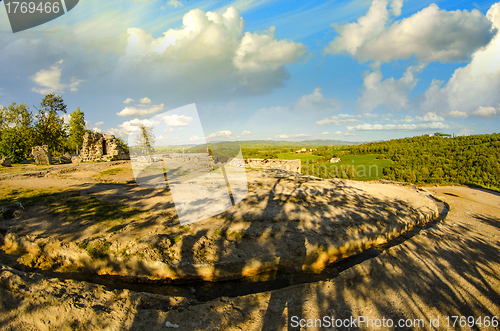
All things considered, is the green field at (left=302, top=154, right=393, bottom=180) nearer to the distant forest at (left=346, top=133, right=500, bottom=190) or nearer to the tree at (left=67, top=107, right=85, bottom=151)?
the distant forest at (left=346, top=133, right=500, bottom=190)

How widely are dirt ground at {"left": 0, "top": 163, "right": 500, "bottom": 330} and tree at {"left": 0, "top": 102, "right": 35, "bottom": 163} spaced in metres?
27.6

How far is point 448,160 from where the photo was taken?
721 inches

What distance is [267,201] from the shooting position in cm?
943

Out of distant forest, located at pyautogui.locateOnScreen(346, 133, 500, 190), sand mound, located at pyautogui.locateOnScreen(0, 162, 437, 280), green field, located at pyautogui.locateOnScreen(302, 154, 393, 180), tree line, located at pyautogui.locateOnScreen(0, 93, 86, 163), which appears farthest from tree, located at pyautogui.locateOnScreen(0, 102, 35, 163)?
distant forest, located at pyautogui.locateOnScreen(346, 133, 500, 190)

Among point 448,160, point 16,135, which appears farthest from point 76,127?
point 448,160

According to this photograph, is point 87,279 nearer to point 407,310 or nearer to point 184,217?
point 184,217

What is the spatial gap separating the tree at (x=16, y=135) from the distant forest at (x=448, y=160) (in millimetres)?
44784

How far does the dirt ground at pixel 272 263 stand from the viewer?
381 cm

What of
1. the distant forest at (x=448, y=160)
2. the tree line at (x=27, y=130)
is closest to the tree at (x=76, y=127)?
the tree line at (x=27, y=130)

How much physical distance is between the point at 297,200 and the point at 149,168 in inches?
506

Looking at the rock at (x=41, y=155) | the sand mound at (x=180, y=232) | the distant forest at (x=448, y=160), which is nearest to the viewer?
the sand mound at (x=180, y=232)

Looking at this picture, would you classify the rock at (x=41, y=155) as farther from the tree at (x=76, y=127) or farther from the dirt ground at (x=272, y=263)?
the tree at (x=76, y=127)

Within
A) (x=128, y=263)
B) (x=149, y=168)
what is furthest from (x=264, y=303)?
(x=149, y=168)

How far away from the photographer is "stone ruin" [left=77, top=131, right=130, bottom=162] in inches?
883
